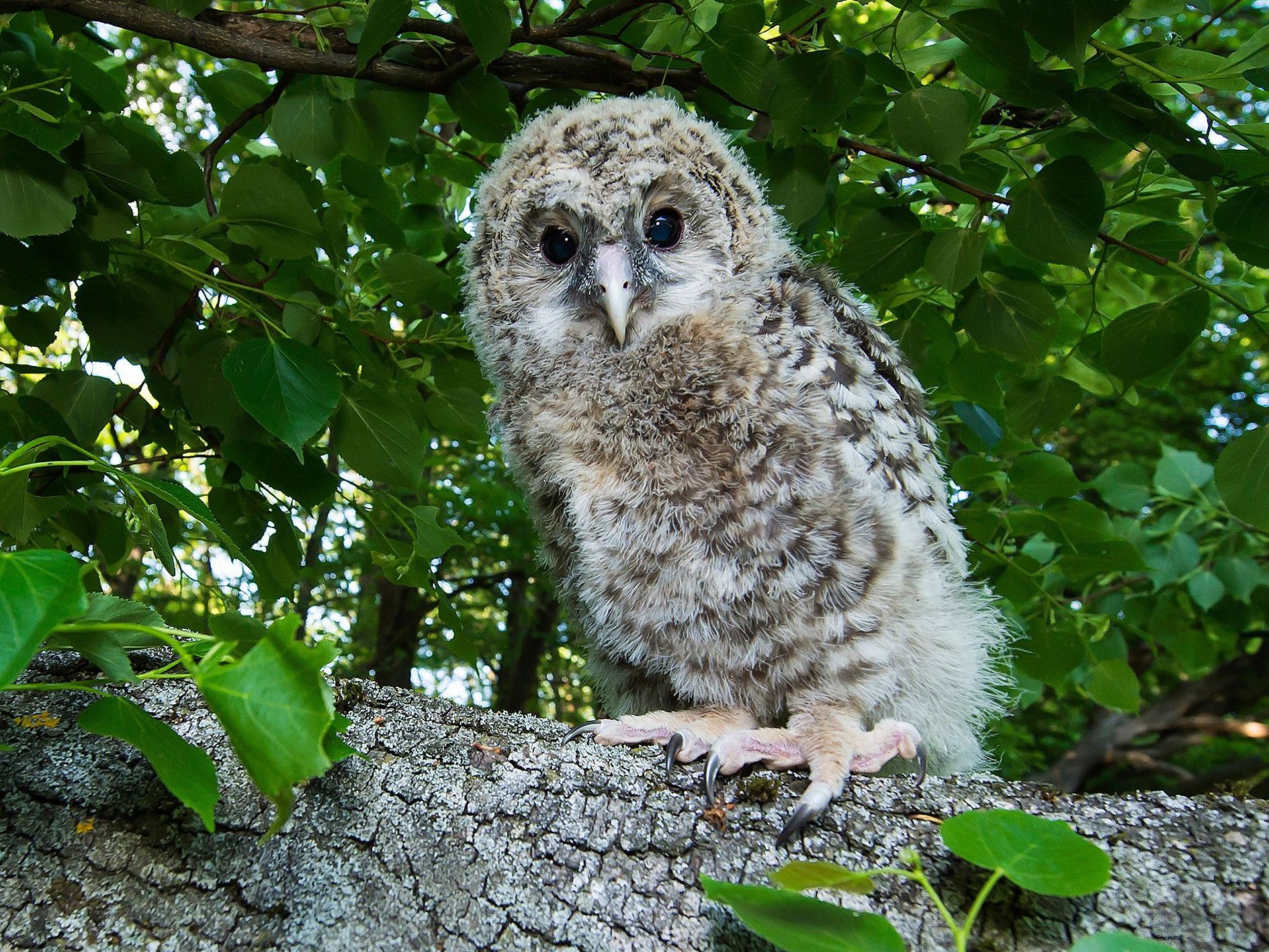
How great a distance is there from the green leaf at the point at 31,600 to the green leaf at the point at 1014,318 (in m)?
1.56

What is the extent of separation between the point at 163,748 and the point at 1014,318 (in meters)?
1.58

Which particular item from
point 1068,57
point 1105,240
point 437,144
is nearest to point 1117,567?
point 1105,240

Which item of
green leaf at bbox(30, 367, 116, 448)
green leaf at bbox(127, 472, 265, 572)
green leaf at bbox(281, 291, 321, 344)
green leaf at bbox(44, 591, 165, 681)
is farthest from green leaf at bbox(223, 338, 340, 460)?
green leaf at bbox(30, 367, 116, 448)

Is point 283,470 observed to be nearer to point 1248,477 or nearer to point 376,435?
point 376,435

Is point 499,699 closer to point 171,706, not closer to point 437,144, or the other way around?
point 437,144

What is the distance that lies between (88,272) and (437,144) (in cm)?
100

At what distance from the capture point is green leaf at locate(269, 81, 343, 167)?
174cm

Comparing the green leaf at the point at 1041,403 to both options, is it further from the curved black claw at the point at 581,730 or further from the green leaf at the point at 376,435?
the green leaf at the point at 376,435

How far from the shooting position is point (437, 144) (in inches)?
92.0

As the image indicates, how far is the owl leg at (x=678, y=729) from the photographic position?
A: 1487 mm

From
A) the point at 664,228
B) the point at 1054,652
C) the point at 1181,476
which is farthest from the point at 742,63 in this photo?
the point at 1181,476

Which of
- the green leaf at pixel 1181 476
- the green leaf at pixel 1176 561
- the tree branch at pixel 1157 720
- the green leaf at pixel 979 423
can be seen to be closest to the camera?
the green leaf at pixel 979 423

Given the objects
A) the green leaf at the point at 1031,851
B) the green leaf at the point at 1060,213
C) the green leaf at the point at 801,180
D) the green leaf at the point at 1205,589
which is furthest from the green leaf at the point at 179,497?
the green leaf at the point at 1205,589

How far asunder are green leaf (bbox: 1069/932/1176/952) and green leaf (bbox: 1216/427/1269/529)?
2.76 ft
